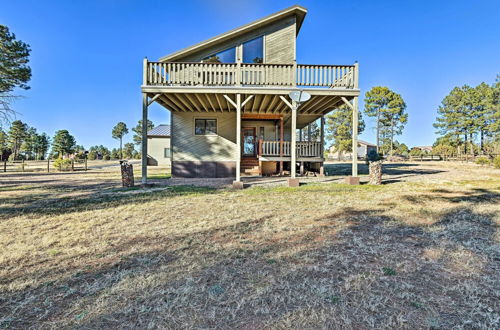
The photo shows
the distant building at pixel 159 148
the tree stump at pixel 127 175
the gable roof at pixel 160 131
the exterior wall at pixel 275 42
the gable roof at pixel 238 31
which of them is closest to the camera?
the tree stump at pixel 127 175

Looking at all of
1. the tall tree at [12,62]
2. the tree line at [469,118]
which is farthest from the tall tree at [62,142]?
the tree line at [469,118]

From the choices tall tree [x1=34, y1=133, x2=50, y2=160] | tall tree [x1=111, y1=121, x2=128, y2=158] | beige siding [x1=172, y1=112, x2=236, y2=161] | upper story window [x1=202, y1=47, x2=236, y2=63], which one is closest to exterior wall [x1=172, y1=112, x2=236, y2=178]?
beige siding [x1=172, y1=112, x2=236, y2=161]

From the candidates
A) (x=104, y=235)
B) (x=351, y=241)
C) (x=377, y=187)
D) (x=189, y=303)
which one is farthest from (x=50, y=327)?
(x=377, y=187)

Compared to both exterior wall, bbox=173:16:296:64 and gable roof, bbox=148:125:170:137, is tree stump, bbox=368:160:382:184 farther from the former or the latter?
gable roof, bbox=148:125:170:137

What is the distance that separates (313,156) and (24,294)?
10.9 meters

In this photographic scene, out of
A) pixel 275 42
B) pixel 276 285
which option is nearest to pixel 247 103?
pixel 275 42

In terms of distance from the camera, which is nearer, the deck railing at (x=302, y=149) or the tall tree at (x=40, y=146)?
the deck railing at (x=302, y=149)

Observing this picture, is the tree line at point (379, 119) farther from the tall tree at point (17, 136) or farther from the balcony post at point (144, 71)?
the tall tree at point (17, 136)

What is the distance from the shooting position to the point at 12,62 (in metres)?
14.9

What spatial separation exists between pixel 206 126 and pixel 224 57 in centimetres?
359

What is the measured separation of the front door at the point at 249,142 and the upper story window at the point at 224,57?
13.3ft

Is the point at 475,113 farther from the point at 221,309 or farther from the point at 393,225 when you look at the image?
the point at 221,309

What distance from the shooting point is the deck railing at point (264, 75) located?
8922mm

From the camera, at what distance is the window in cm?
1252
